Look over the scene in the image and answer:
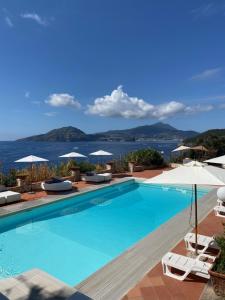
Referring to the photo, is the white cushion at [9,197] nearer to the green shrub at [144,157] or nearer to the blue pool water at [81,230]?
the blue pool water at [81,230]

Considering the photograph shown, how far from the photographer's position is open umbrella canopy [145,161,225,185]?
4.46m

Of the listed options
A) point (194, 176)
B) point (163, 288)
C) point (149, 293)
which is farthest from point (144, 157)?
point (149, 293)

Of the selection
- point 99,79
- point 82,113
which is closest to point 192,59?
point 99,79

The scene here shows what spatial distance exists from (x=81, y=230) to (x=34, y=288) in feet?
14.2

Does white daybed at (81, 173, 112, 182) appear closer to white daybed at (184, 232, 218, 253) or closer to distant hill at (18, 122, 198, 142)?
white daybed at (184, 232, 218, 253)

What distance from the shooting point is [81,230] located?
7.98 m

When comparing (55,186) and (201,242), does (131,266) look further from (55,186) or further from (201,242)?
(55,186)

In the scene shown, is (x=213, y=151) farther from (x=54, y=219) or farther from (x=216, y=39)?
(x=54, y=219)

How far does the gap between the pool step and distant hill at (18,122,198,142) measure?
12212 centimetres

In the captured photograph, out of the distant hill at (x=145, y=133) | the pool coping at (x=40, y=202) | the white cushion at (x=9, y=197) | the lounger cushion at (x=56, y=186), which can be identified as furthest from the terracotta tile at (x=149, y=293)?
the distant hill at (x=145, y=133)

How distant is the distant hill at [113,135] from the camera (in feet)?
420

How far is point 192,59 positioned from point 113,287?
19162mm

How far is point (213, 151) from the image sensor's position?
21078 mm

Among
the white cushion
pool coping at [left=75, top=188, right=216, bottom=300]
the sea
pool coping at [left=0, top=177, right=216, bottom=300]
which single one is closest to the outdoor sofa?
the white cushion
